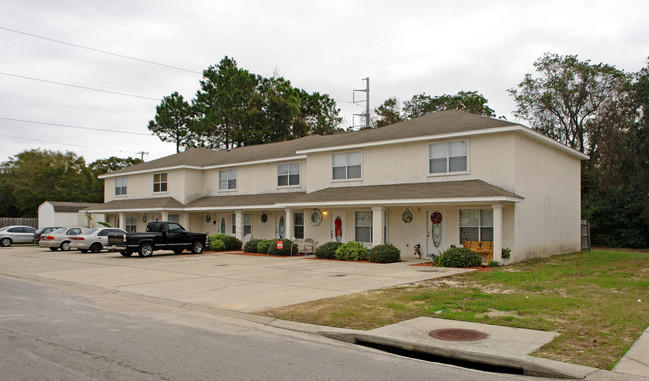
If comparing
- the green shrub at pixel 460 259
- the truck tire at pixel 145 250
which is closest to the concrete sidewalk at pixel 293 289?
the green shrub at pixel 460 259

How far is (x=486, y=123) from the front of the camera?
71.3 ft

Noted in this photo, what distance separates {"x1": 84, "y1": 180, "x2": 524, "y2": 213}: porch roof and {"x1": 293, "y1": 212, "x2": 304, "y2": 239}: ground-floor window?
127 cm

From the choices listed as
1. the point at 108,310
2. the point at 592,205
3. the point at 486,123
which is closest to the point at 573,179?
the point at 486,123

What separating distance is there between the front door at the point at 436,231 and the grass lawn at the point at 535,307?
649 centimetres

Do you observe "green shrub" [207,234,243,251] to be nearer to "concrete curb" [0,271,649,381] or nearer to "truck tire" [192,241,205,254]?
"truck tire" [192,241,205,254]

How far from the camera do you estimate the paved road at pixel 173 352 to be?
6203mm

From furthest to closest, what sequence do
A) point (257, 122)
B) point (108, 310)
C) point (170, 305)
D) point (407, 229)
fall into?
1. point (257, 122)
2. point (407, 229)
3. point (170, 305)
4. point (108, 310)

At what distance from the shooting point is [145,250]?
26.3m

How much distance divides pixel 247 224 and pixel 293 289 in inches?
746

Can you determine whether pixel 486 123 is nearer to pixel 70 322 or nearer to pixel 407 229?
pixel 407 229

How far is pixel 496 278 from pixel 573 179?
1469cm

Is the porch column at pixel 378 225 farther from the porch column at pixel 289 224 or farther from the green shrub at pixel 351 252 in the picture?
the porch column at pixel 289 224

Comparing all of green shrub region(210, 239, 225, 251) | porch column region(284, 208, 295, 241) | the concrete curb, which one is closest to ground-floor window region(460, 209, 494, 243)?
porch column region(284, 208, 295, 241)

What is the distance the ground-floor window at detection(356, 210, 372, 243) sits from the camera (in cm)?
2491
